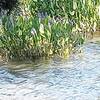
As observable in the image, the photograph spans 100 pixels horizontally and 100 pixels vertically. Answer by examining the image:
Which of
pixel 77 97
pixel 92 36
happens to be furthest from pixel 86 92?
pixel 92 36

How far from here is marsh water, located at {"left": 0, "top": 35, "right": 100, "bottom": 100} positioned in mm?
6184

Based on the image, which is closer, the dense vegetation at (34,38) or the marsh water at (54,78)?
the marsh water at (54,78)

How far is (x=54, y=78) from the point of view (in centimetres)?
703

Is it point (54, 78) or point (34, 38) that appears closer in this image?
point (54, 78)

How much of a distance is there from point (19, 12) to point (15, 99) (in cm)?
497

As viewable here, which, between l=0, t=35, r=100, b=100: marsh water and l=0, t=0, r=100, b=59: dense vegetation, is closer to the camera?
l=0, t=35, r=100, b=100: marsh water

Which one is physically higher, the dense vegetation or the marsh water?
the dense vegetation

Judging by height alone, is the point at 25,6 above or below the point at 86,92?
above

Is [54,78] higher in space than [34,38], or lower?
lower

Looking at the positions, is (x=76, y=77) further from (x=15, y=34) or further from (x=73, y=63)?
(x=15, y=34)

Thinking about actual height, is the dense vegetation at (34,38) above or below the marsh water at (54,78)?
above

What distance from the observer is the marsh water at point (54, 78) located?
6184 millimetres

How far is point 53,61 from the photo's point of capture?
26.7ft

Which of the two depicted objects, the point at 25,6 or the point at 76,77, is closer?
the point at 76,77
